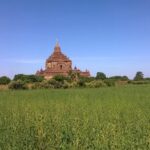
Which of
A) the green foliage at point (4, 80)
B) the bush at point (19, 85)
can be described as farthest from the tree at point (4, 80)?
the bush at point (19, 85)

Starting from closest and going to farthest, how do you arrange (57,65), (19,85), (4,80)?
(19,85), (4,80), (57,65)

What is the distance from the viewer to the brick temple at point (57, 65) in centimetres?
7825

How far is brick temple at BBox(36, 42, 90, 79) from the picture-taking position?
78.2 meters

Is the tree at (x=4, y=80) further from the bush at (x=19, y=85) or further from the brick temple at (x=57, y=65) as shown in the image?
the brick temple at (x=57, y=65)

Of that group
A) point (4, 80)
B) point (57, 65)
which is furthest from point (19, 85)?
point (57, 65)

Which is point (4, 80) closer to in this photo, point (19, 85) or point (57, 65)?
point (19, 85)

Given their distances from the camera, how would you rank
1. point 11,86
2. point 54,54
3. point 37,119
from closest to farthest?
point 37,119 → point 11,86 → point 54,54

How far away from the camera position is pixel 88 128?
283 inches

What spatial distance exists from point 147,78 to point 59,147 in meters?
63.1

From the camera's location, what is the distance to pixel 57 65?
8012cm

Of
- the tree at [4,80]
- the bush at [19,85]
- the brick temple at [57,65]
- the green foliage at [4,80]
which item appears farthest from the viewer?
the brick temple at [57,65]

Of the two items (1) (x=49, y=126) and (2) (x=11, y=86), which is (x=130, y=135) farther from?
(2) (x=11, y=86)

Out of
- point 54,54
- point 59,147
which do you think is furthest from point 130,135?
point 54,54

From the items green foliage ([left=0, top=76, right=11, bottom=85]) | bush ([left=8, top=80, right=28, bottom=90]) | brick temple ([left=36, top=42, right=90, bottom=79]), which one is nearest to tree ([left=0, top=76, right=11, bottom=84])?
green foliage ([left=0, top=76, right=11, bottom=85])
